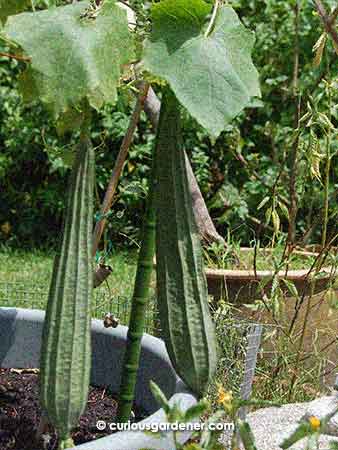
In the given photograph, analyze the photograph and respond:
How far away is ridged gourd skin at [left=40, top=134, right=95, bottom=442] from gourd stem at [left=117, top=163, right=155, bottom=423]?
212mm

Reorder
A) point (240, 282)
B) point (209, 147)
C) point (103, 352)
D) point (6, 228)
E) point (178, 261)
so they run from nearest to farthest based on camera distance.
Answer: point (178, 261)
point (103, 352)
point (240, 282)
point (209, 147)
point (6, 228)

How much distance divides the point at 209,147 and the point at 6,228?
1.57 metres

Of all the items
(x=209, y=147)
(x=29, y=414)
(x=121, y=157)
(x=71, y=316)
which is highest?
(x=121, y=157)

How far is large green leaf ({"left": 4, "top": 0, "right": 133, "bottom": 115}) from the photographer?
60.4 inches

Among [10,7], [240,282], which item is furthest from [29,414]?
[240,282]

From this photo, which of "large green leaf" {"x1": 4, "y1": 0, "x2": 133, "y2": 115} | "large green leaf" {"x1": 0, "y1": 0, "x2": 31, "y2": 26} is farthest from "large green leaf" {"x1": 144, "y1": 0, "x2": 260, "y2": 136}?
"large green leaf" {"x1": 0, "y1": 0, "x2": 31, "y2": 26}

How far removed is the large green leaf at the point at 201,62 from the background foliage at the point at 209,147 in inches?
175

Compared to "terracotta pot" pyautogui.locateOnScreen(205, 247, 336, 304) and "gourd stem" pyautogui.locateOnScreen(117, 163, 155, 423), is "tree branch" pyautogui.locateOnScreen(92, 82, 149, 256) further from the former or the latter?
"terracotta pot" pyautogui.locateOnScreen(205, 247, 336, 304)

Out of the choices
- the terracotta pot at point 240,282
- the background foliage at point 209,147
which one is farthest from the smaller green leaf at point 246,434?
the background foliage at point 209,147

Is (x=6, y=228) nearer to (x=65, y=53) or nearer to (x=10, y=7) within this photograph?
(x=10, y=7)

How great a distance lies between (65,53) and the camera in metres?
1.54

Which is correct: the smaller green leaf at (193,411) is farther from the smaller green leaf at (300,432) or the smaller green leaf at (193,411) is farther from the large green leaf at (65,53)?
the large green leaf at (65,53)

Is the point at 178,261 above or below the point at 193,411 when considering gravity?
above

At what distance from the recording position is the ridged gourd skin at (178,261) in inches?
67.4
